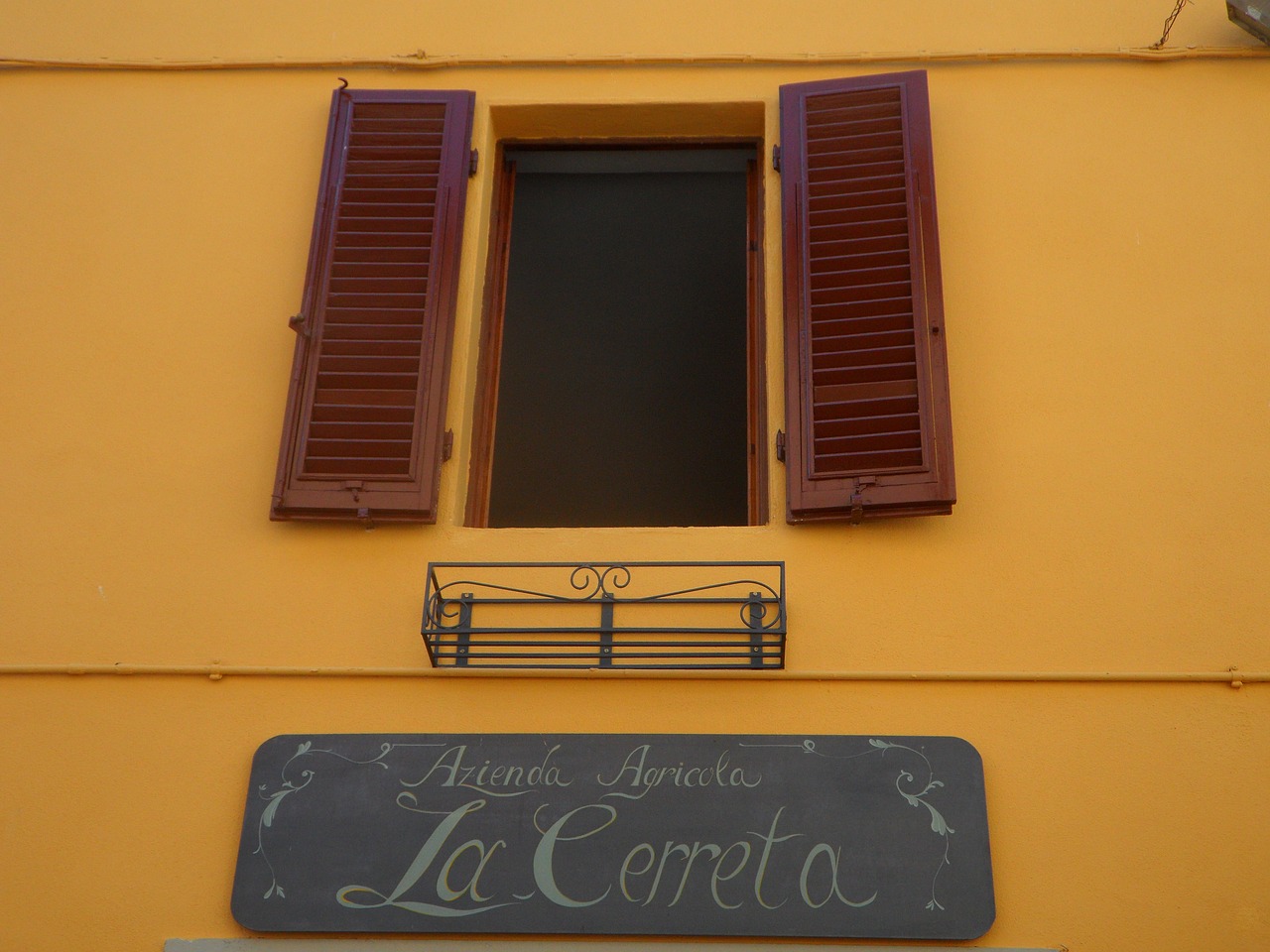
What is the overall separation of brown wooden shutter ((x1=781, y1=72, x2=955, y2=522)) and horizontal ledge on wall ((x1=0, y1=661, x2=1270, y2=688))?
538mm

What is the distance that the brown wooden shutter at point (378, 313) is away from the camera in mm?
4477

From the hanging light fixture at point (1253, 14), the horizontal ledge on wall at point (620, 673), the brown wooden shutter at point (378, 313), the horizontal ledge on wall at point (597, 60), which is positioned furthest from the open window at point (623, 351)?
the hanging light fixture at point (1253, 14)

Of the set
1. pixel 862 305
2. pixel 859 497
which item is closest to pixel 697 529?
pixel 859 497

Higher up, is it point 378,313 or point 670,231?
point 670,231

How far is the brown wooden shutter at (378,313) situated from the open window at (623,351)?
2.43 feet

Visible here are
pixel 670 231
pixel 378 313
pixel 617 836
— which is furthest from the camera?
pixel 670 231

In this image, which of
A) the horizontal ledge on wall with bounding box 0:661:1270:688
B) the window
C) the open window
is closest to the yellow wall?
the horizontal ledge on wall with bounding box 0:661:1270:688

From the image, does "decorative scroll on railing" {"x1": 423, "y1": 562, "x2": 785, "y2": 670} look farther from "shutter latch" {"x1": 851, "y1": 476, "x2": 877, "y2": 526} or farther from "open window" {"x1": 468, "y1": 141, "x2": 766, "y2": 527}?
"open window" {"x1": 468, "y1": 141, "x2": 766, "y2": 527}

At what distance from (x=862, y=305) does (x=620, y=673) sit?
1.54m

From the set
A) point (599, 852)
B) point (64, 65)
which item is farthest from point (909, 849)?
point (64, 65)

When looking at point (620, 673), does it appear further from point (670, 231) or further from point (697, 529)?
point (670, 231)

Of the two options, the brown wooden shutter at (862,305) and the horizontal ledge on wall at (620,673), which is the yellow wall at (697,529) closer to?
the horizontal ledge on wall at (620,673)

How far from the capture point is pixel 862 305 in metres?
4.66

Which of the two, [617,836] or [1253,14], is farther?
[1253,14]
